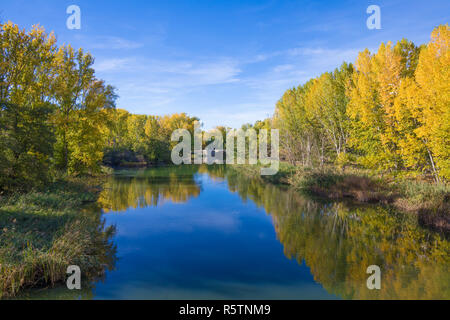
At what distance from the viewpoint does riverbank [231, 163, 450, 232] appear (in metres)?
13.8

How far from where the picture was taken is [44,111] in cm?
1464

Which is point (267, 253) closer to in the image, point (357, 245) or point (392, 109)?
point (357, 245)

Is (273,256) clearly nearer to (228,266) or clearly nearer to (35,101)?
(228,266)

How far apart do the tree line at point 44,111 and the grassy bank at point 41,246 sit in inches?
82.3

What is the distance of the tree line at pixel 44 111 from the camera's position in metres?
13.6

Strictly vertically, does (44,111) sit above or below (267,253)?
above
